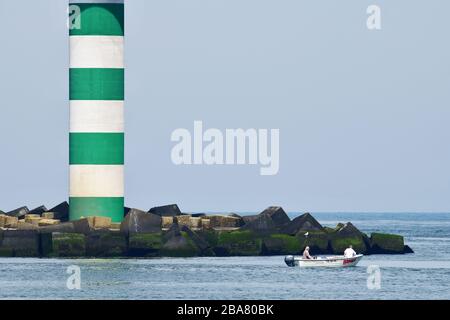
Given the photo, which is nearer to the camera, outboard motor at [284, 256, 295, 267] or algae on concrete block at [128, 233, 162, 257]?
outboard motor at [284, 256, 295, 267]

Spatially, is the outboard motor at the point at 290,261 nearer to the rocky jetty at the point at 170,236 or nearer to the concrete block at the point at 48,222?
the rocky jetty at the point at 170,236

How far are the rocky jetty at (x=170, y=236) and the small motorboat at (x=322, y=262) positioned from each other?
3082 millimetres

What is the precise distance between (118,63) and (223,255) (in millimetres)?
6058

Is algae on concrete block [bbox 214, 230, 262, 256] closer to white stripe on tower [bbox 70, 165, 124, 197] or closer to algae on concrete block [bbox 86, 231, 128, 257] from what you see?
algae on concrete block [bbox 86, 231, 128, 257]

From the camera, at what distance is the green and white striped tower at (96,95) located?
150 feet

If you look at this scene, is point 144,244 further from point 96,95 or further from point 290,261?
point 96,95

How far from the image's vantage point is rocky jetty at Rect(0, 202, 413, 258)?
153 feet

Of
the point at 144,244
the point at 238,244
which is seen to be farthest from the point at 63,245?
the point at 238,244

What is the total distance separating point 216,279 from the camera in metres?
41.9

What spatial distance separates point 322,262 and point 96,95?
674cm

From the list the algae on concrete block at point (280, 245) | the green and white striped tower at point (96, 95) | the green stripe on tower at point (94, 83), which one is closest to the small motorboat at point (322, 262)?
the algae on concrete block at point (280, 245)

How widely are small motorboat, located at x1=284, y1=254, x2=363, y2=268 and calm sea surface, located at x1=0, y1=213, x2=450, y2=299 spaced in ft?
0.94

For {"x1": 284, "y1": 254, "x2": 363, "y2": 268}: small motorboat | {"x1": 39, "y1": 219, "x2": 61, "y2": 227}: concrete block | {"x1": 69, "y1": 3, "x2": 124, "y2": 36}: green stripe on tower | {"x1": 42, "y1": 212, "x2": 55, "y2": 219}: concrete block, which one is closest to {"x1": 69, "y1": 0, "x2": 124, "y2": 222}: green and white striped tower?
{"x1": 69, "y1": 3, "x2": 124, "y2": 36}: green stripe on tower
